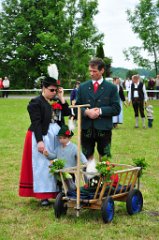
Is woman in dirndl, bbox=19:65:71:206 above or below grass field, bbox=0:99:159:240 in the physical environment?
above

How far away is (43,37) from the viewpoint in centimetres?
5106

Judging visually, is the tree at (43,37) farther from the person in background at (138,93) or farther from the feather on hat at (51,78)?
the feather on hat at (51,78)

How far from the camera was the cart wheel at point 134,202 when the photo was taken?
20.7ft

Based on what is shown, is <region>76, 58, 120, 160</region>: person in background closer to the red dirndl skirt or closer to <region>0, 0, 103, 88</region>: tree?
the red dirndl skirt

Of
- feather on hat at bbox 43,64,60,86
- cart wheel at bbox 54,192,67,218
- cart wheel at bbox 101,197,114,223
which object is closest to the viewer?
cart wheel at bbox 101,197,114,223

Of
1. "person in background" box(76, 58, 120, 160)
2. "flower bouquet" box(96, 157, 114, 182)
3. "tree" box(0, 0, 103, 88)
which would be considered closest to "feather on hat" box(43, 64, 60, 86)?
"person in background" box(76, 58, 120, 160)

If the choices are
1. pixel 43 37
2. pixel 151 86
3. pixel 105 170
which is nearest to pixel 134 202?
pixel 105 170

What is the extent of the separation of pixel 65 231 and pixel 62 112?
6.12 ft

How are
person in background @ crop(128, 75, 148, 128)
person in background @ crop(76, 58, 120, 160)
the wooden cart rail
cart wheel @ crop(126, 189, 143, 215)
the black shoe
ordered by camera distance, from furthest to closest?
person in background @ crop(128, 75, 148, 128), the black shoe, person in background @ crop(76, 58, 120, 160), cart wheel @ crop(126, 189, 143, 215), the wooden cart rail

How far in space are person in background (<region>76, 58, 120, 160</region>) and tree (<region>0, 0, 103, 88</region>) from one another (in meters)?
44.9

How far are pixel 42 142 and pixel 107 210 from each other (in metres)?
1.24

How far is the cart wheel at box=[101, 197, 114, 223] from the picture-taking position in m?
5.93

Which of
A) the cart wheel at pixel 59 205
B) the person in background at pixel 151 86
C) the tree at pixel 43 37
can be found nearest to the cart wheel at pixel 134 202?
the cart wheel at pixel 59 205

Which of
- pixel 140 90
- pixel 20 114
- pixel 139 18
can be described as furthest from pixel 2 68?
pixel 140 90
